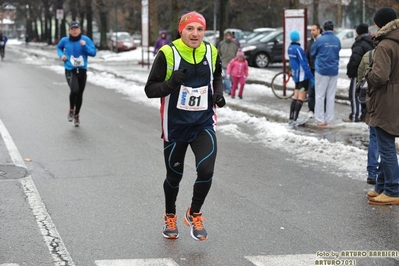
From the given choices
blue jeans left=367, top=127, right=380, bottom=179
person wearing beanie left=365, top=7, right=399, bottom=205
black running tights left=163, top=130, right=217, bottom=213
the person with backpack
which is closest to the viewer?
black running tights left=163, top=130, right=217, bottom=213

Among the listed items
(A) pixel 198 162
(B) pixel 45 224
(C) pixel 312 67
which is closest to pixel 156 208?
(B) pixel 45 224

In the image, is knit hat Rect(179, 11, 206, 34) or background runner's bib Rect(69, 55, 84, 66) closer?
knit hat Rect(179, 11, 206, 34)

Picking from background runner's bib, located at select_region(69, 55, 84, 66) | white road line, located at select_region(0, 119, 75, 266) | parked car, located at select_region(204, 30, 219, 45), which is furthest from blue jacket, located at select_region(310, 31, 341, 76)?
parked car, located at select_region(204, 30, 219, 45)

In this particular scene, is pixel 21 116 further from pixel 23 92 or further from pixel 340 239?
pixel 340 239

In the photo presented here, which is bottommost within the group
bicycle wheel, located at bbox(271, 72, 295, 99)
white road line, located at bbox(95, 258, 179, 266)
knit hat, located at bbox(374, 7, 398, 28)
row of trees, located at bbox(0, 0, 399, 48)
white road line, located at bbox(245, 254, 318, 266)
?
white road line, located at bbox(245, 254, 318, 266)

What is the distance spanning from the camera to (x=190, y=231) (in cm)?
605

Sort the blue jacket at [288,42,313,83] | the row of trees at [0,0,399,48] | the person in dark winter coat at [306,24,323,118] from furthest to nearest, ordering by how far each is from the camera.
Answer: the row of trees at [0,0,399,48] → the person in dark winter coat at [306,24,323,118] → the blue jacket at [288,42,313,83]

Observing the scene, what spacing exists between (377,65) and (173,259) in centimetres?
294

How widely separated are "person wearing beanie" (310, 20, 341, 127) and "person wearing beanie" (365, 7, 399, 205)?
5206 mm

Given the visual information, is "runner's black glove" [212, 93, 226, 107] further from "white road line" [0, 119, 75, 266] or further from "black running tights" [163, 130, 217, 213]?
"white road line" [0, 119, 75, 266]

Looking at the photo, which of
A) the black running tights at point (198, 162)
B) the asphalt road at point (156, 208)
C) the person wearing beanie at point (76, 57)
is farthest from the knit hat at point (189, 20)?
the person wearing beanie at point (76, 57)

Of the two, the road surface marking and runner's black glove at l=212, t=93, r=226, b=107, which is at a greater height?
runner's black glove at l=212, t=93, r=226, b=107

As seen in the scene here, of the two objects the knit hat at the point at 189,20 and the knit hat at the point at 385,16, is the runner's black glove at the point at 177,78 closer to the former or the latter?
the knit hat at the point at 189,20

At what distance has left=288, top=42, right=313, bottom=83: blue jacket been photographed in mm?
12742
